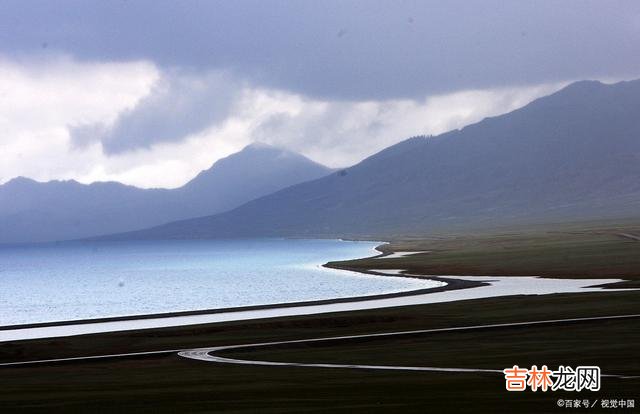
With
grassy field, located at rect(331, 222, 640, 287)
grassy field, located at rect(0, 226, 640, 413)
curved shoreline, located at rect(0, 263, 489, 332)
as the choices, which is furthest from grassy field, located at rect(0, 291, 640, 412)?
grassy field, located at rect(331, 222, 640, 287)

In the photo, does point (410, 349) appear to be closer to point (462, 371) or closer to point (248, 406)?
point (462, 371)

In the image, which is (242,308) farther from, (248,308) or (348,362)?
(348,362)

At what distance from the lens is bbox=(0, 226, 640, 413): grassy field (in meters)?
31.9

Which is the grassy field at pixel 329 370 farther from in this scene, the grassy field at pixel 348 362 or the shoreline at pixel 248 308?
the shoreline at pixel 248 308

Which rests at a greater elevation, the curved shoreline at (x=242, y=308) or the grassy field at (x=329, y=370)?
the curved shoreline at (x=242, y=308)

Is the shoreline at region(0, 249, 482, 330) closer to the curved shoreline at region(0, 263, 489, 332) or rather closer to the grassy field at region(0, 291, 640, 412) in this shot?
the curved shoreline at region(0, 263, 489, 332)

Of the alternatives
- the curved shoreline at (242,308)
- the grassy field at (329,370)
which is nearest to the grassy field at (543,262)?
the curved shoreline at (242,308)

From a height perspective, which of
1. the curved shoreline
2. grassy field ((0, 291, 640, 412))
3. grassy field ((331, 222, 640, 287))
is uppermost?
grassy field ((331, 222, 640, 287))

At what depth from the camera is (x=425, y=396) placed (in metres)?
32.2

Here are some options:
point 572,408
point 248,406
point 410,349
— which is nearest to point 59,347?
point 410,349

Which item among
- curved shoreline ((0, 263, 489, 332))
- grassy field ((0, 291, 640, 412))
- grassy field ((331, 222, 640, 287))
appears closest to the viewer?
grassy field ((0, 291, 640, 412))

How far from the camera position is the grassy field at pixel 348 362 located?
31.9 meters

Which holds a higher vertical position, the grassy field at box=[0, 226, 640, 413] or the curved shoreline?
the curved shoreline

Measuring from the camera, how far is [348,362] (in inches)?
1747
